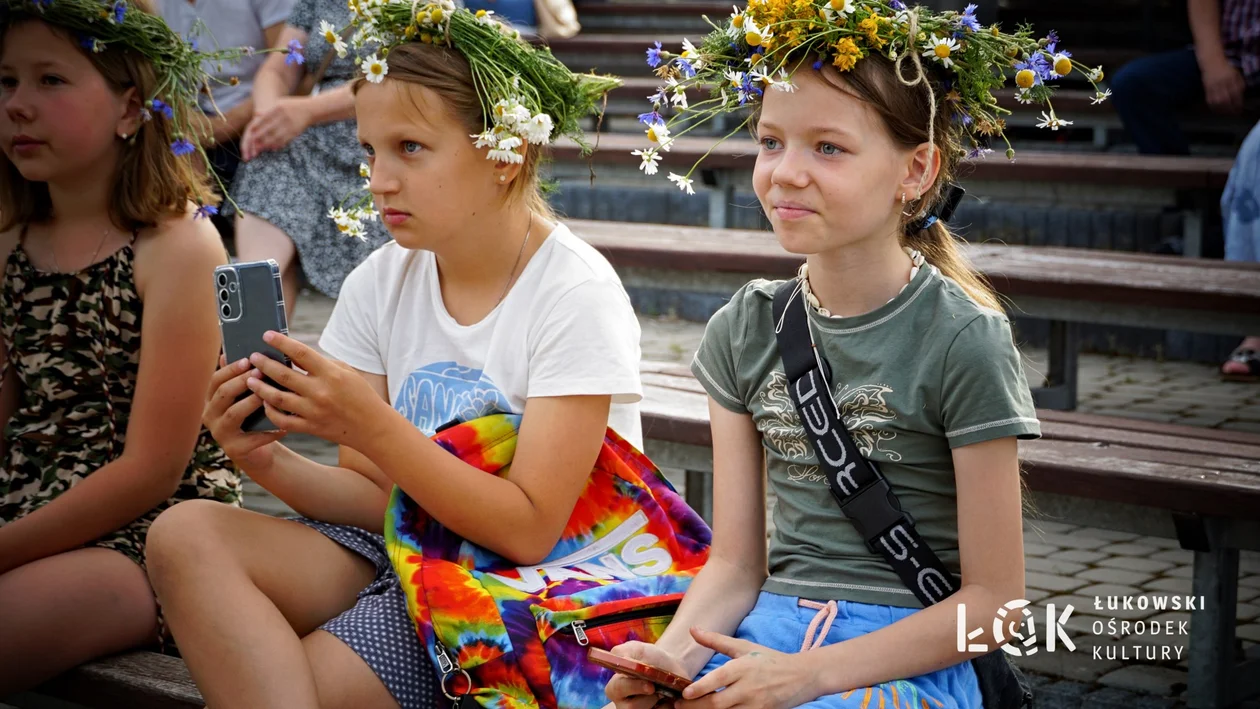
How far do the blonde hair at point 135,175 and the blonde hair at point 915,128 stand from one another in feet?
4.87

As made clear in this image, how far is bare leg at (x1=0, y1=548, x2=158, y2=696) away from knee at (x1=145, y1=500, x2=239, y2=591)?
418 millimetres

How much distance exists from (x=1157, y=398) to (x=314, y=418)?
432cm

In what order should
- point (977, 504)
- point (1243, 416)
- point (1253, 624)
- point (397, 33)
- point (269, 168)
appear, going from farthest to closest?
point (1243, 416) → point (269, 168) → point (1253, 624) → point (397, 33) → point (977, 504)

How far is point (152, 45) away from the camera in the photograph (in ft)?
9.30

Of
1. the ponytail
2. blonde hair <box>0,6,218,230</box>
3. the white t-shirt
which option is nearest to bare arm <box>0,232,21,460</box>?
blonde hair <box>0,6,218,230</box>

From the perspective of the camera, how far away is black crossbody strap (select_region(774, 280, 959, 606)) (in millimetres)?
2029

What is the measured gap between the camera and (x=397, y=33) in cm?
250

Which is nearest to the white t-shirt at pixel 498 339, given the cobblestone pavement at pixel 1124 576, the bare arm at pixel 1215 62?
the cobblestone pavement at pixel 1124 576

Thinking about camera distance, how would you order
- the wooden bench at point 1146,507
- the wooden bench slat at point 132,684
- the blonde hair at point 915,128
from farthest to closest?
1. the wooden bench at point 1146,507
2. the wooden bench slat at point 132,684
3. the blonde hair at point 915,128

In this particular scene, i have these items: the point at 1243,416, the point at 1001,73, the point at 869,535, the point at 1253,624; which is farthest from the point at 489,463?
the point at 1243,416

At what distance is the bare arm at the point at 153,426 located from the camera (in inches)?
106

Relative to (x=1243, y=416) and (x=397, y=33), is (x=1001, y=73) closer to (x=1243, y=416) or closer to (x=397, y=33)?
(x=397, y=33)

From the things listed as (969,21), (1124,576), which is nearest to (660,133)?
(969,21)

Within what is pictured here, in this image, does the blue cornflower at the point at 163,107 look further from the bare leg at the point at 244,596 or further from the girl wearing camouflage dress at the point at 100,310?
the bare leg at the point at 244,596
